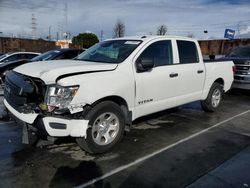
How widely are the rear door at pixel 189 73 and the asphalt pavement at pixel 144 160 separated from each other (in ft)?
2.30

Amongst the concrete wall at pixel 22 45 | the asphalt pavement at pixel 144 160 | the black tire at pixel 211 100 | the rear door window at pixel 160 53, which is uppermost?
the concrete wall at pixel 22 45

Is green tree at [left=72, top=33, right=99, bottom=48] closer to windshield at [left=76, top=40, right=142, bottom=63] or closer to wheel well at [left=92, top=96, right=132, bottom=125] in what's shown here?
windshield at [left=76, top=40, right=142, bottom=63]

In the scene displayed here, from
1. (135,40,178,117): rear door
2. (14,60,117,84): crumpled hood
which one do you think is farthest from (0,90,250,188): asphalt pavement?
(14,60,117,84): crumpled hood

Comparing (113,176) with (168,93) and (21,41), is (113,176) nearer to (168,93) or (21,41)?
(168,93)

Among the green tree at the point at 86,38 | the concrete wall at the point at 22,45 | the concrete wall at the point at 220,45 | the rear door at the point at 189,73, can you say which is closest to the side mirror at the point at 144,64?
the rear door at the point at 189,73

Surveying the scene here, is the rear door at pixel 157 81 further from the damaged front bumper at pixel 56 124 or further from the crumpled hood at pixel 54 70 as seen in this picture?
the damaged front bumper at pixel 56 124

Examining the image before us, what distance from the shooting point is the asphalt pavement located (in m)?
3.57

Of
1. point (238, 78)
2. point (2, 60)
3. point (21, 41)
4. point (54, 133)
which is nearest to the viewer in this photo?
point (54, 133)

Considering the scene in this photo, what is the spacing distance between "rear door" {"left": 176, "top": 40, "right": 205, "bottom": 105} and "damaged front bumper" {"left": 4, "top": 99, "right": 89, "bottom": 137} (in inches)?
98.9

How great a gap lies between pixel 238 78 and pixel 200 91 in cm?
368

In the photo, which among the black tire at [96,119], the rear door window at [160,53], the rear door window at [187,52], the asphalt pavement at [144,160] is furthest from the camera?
the rear door window at [187,52]

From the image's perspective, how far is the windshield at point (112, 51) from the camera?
4.98 meters

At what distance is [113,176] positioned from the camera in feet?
12.1

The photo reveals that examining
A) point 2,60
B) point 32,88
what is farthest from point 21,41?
point 32,88
